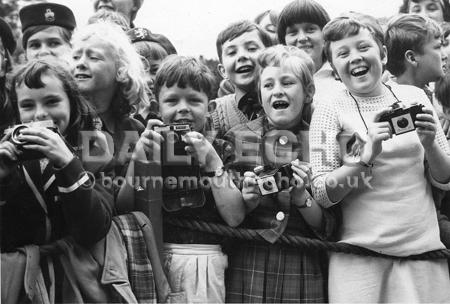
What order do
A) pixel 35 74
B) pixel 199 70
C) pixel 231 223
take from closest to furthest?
pixel 35 74, pixel 231 223, pixel 199 70

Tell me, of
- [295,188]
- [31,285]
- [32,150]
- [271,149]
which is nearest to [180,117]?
[271,149]

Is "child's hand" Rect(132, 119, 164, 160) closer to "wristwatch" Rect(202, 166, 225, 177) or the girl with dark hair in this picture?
"wristwatch" Rect(202, 166, 225, 177)

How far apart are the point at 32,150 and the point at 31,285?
51cm

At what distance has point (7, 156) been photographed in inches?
100

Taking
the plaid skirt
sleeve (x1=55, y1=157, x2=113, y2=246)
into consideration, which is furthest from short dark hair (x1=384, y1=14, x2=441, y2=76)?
sleeve (x1=55, y1=157, x2=113, y2=246)

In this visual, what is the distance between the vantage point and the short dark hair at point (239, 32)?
410 centimetres

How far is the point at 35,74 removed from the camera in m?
2.88

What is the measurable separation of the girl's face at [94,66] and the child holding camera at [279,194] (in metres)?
0.71

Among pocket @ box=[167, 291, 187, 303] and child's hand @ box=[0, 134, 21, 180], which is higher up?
child's hand @ box=[0, 134, 21, 180]

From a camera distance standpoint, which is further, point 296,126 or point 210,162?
point 296,126

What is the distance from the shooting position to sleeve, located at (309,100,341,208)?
123 inches

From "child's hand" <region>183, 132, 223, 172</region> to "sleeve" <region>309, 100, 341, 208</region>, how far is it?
456 millimetres

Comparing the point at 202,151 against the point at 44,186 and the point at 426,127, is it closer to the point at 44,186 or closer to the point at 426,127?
the point at 44,186

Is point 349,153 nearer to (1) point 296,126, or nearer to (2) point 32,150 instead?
(1) point 296,126
